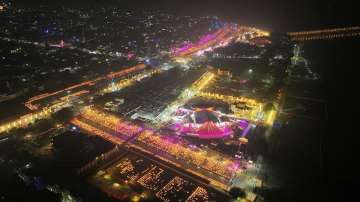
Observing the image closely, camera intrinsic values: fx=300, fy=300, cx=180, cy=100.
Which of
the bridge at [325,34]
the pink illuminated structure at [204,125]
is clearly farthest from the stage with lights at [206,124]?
the bridge at [325,34]

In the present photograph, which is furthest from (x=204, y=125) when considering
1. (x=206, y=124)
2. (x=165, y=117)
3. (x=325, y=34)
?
(x=325, y=34)

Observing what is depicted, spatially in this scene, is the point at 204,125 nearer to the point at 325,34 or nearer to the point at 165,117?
the point at 165,117

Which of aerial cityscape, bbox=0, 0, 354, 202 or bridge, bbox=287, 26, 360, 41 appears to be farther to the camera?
bridge, bbox=287, 26, 360, 41

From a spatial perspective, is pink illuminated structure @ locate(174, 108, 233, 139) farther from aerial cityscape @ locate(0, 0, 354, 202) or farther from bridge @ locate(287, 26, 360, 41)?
bridge @ locate(287, 26, 360, 41)

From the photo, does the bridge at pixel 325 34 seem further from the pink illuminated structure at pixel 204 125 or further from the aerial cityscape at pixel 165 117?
the pink illuminated structure at pixel 204 125

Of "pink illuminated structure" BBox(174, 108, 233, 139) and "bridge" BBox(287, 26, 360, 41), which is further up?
"bridge" BBox(287, 26, 360, 41)

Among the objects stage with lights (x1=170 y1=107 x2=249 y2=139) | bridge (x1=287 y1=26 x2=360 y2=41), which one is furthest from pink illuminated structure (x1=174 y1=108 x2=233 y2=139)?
bridge (x1=287 y1=26 x2=360 y2=41)

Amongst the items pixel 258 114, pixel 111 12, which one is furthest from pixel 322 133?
pixel 111 12
